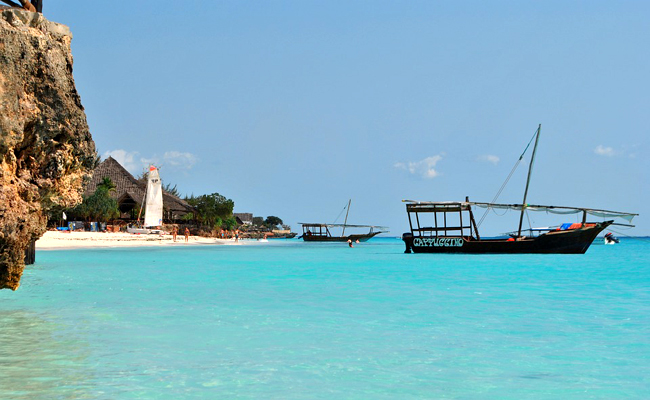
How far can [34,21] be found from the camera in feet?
22.3

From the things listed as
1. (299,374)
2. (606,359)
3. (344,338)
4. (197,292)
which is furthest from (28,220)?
(197,292)

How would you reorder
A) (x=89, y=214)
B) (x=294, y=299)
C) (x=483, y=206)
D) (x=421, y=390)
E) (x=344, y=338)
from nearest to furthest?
(x=421, y=390) < (x=344, y=338) < (x=294, y=299) < (x=483, y=206) < (x=89, y=214)

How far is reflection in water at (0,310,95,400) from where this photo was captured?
200 inches

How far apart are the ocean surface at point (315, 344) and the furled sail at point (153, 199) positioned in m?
40.3

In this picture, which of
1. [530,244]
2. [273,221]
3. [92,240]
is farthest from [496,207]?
[273,221]

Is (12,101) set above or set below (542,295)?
above

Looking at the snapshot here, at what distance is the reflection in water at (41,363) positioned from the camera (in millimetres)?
5086

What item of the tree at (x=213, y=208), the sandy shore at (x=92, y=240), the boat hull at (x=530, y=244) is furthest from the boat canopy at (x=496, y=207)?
the tree at (x=213, y=208)

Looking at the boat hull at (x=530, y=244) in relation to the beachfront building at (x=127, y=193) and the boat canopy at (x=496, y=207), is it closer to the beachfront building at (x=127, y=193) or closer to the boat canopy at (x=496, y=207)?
the boat canopy at (x=496, y=207)

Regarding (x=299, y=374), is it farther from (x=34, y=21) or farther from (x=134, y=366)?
(x=34, y=21)

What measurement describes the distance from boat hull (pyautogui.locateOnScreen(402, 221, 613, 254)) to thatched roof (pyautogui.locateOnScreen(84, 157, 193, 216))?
113ft

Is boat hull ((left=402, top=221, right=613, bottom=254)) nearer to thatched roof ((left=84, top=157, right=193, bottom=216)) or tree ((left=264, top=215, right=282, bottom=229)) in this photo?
thatched roof ((left=84, top=157, right=193, bottom=216))

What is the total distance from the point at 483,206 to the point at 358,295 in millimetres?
22935

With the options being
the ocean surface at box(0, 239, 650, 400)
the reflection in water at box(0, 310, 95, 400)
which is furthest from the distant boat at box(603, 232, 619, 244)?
the reflection in water at box(0, 310, 95, 400)
